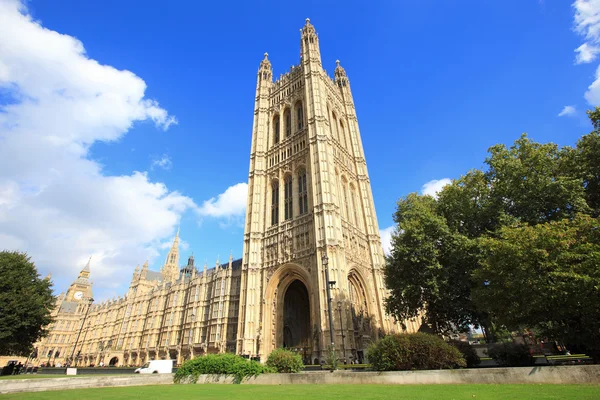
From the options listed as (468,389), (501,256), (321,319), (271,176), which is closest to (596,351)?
(501,256)

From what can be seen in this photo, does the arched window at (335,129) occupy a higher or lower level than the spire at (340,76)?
lower

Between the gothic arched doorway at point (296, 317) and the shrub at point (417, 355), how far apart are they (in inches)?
802

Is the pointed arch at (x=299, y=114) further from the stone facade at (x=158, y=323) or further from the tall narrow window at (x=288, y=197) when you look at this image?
the stone facade at (x=158, y=323)

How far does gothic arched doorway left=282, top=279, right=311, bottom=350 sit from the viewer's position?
32781 mm

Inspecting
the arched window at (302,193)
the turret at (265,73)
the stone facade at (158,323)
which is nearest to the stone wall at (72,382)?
the arched window at (302,193)

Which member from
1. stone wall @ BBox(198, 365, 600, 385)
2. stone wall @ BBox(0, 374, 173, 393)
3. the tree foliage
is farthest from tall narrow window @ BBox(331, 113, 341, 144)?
stone wall @ BBox(0, 374, 173, 393)

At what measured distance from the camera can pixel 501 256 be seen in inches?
524

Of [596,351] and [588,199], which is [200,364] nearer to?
[596,351]

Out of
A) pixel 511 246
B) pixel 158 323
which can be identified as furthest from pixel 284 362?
pixel 158 323

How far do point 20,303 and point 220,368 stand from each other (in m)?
21.7

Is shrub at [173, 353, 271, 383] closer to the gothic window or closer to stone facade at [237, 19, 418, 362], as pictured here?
stone facade at [237, 19, 418, 362]

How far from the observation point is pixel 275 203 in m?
37.3

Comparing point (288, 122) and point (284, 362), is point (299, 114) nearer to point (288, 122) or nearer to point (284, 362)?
point (288, 122)

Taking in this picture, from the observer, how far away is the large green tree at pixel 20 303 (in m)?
23.6
